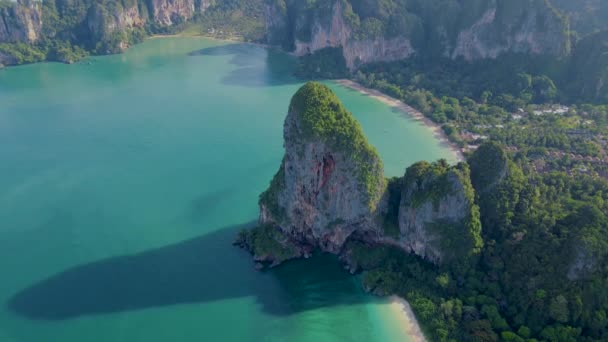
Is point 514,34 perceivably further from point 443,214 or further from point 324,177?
point 324,177

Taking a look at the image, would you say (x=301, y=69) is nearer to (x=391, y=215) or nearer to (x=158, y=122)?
(x=158, y=122)

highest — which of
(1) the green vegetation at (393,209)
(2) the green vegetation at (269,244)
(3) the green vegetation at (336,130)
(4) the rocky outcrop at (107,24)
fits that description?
(4) the rocky outcrop at (107,24)

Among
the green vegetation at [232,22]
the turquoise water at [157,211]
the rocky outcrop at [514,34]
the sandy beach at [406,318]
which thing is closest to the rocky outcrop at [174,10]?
the green vegetation at [232,22]

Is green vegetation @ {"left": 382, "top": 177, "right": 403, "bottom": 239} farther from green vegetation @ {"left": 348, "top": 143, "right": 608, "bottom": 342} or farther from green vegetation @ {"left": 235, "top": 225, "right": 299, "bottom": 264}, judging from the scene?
green vegetation @ {"left": 235, "top": 225, "right": 299, "bottom": 264}

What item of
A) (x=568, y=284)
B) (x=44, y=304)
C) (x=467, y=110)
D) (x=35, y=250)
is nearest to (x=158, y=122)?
(x=35, y=250)

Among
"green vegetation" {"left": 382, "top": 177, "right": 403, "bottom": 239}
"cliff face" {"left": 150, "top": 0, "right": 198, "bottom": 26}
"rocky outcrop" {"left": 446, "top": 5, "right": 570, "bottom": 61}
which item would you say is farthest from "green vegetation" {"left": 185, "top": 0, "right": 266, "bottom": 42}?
"green vegetation" {"left": 382, "top": 177, "right": 403, "bottom": 239}

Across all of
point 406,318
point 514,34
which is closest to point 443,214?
point 406,318

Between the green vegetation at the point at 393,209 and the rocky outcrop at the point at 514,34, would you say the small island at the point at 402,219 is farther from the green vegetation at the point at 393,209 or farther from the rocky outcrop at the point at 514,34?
the rocky outcrop at the point at 514,34
